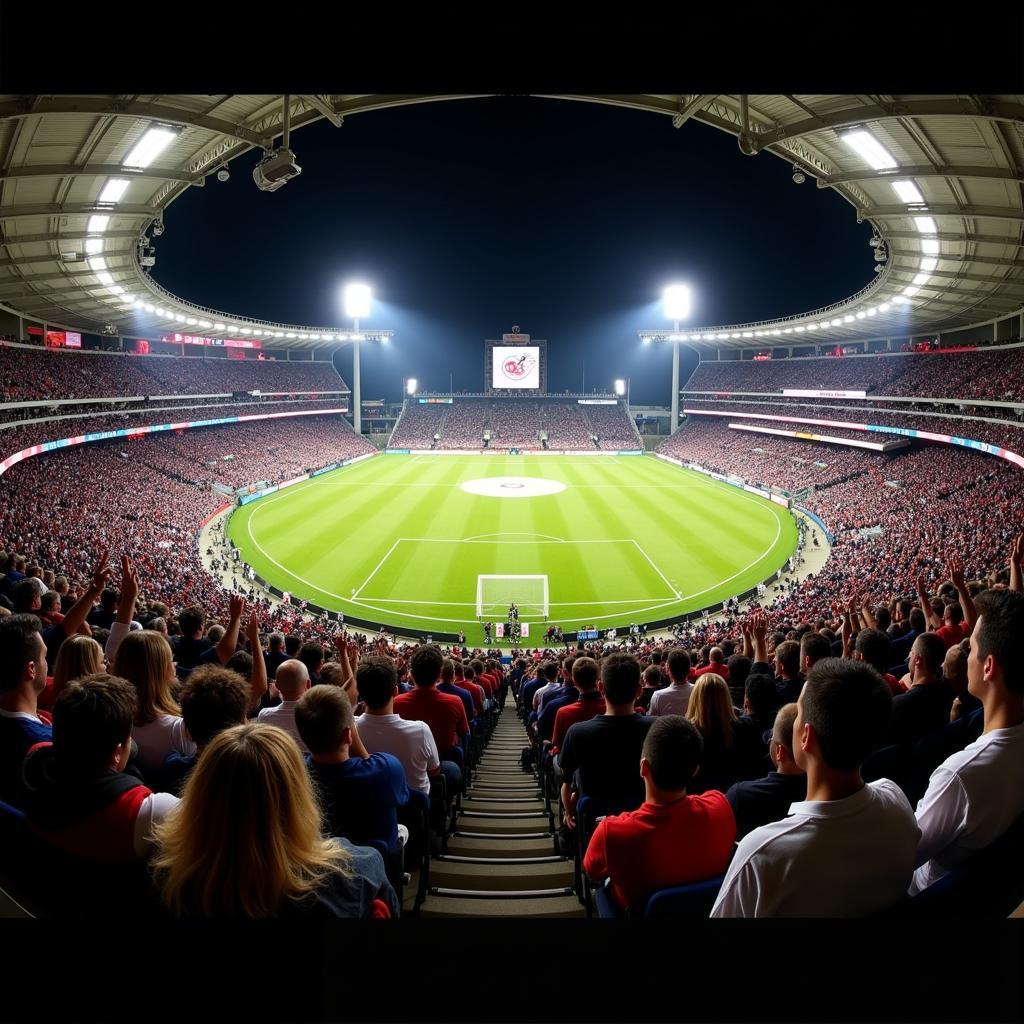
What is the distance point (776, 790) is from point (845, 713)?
1.11m

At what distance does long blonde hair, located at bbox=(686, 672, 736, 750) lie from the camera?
15.8ft

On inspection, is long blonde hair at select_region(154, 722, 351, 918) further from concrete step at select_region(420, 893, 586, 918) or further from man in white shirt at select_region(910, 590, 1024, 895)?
concrete step at select_region(420, 893, 586, 918)

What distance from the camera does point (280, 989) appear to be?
263cm

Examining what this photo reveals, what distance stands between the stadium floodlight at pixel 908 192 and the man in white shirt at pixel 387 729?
22714 mm

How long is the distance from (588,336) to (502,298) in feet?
46.4

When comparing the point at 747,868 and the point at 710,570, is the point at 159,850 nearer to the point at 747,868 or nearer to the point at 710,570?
the point at 747,868

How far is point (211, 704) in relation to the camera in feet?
11.6

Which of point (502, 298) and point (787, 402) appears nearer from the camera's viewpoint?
point (787, 402)

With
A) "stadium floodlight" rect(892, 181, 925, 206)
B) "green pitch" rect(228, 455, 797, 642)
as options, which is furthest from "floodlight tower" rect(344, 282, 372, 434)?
"stadium floodlight" rect(892, 181, 925, 206)

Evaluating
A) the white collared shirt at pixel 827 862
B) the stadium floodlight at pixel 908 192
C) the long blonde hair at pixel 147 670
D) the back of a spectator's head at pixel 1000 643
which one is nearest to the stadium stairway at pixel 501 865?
the white collared shirt at pixel 827 862

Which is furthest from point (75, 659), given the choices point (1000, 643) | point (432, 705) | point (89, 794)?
point (1000, 643)

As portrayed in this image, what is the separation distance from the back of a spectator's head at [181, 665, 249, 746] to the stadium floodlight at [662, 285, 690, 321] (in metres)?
91.3

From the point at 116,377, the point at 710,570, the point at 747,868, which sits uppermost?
the point at 116,377
